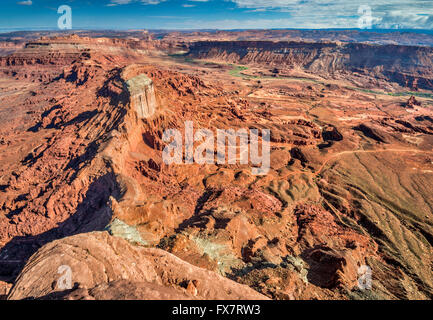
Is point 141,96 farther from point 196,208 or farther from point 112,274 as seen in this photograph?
point 112,274

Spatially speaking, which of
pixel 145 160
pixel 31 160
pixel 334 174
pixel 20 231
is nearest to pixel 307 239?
pixel 334 174

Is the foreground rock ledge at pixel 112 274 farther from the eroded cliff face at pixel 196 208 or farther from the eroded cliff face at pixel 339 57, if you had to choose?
the eroded cliff face at pixel 339 57

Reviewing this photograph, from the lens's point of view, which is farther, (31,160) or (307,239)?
(31,160)

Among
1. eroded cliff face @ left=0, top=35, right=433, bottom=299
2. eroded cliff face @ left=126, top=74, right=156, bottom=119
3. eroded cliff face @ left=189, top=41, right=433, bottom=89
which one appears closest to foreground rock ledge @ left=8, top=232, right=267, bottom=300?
eroded cliff face @ left=0, top=35, right=433, bottom=299

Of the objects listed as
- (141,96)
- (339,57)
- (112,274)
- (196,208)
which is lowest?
(196,208)

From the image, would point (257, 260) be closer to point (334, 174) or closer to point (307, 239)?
point (307, 239)

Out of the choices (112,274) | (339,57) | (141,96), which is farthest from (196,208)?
(339,57)

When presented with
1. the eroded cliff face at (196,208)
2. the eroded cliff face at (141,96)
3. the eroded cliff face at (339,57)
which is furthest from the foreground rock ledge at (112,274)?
the eroded cliff face at (339,57)
